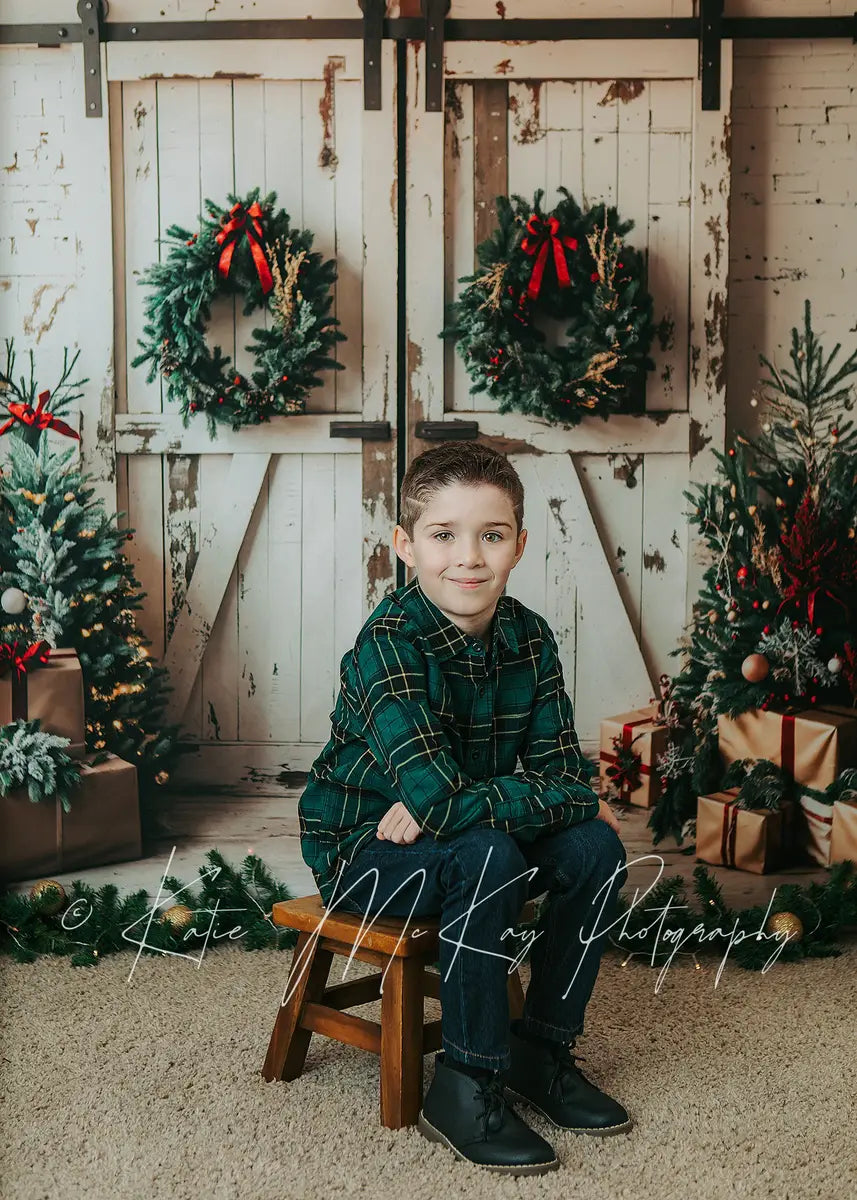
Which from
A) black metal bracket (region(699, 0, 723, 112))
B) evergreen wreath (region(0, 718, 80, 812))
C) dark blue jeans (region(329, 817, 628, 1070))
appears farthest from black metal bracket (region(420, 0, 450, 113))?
dark blue jeans (region(329, 817, 628, 1070))

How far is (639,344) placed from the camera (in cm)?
323

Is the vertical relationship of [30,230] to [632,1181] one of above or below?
above

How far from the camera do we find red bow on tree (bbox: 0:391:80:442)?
10.1 feet

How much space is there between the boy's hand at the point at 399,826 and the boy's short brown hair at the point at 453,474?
475 millimetres

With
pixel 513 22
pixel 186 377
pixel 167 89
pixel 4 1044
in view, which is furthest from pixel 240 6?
pixel 4 1044

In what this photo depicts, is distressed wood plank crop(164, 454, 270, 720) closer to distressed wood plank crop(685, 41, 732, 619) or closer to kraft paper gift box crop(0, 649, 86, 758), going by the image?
kraft paper gift box crop(0, 649, 86, 758)

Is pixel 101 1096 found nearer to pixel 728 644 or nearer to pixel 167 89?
pixel 728 644

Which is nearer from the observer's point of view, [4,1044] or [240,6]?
[4,1044]

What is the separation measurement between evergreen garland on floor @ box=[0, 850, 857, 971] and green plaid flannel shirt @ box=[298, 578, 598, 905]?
30.4 inches

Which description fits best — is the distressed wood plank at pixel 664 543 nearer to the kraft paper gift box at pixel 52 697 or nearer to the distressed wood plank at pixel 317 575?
the distressed wood plank at pixel 317 575

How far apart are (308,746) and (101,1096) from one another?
55.3 inches

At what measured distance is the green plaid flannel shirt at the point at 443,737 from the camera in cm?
191

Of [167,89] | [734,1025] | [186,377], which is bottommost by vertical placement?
[734,1025]

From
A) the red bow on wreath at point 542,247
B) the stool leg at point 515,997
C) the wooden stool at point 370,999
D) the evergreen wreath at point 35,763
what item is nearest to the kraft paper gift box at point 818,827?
the stool leg at point 515,997
